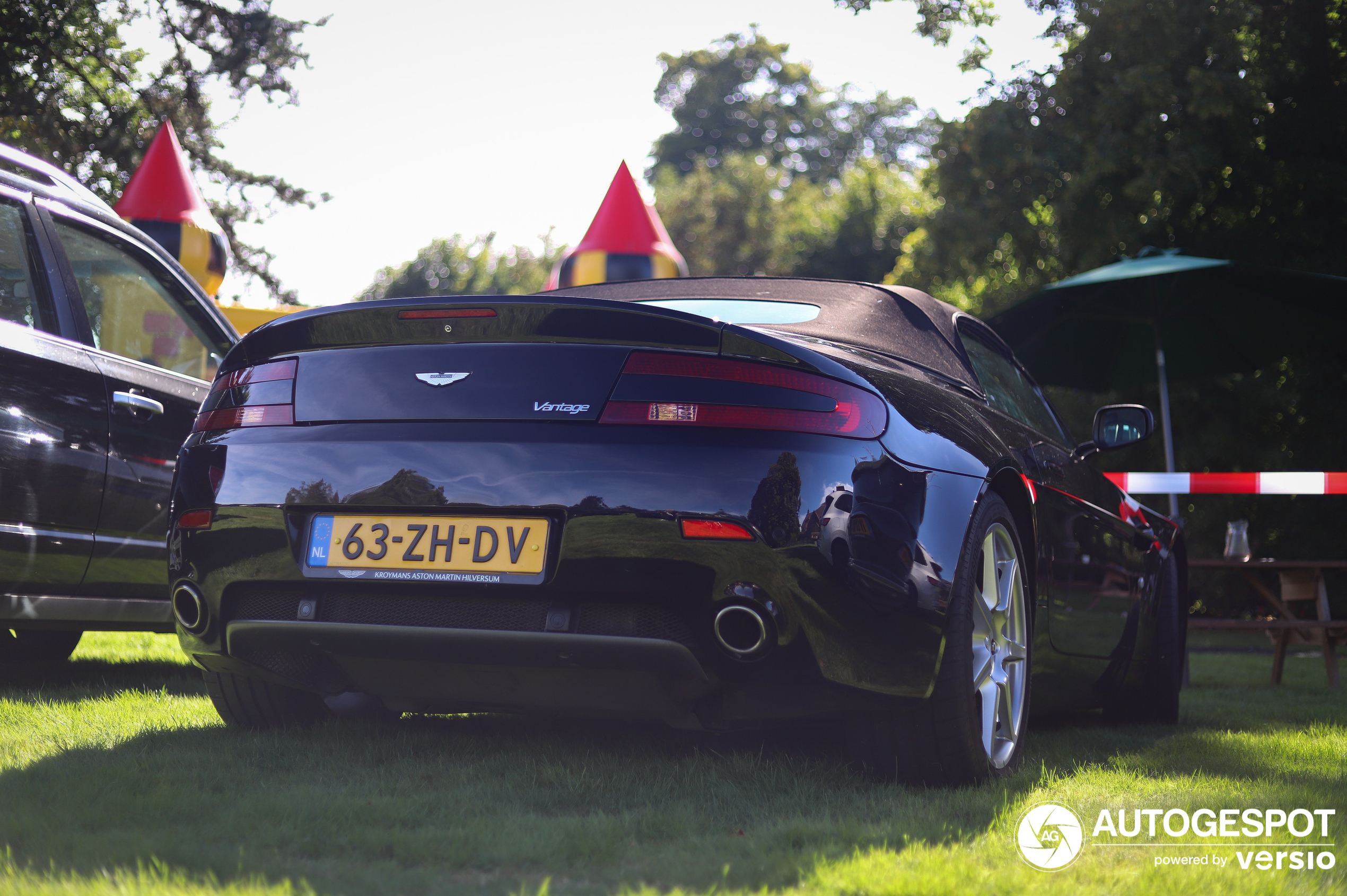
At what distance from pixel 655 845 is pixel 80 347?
293 centimetres

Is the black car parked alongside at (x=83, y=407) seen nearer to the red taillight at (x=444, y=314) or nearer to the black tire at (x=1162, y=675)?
the red taillight at (x=444, y=314)

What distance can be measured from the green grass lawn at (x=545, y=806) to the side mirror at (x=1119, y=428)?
1031 mm

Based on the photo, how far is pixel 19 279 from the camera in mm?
4266

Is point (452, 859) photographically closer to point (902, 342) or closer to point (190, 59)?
point (902, 342)

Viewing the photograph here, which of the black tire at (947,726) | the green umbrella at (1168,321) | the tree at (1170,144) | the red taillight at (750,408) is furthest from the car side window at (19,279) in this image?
the tree at (1170,144)

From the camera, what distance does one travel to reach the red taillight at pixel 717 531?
8.80 feet

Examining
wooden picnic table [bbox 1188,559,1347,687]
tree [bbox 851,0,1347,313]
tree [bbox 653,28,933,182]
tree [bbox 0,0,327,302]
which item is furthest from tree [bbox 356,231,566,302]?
wooden picnic table [bbox 1188,559,1347,687]

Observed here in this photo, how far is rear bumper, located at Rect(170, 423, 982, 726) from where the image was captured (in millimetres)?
2707

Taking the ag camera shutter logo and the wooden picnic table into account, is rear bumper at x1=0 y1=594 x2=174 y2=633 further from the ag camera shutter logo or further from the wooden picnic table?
the wooden picnic table

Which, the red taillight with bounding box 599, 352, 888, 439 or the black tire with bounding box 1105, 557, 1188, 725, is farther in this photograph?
the black tire with bounding box 1105, 557, 1188, 725

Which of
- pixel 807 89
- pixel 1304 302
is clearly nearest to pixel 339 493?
pixel 1304 302

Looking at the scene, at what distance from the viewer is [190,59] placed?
802 inches

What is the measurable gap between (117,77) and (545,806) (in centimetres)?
1898

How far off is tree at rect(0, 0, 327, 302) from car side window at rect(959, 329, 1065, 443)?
16.1 metres
